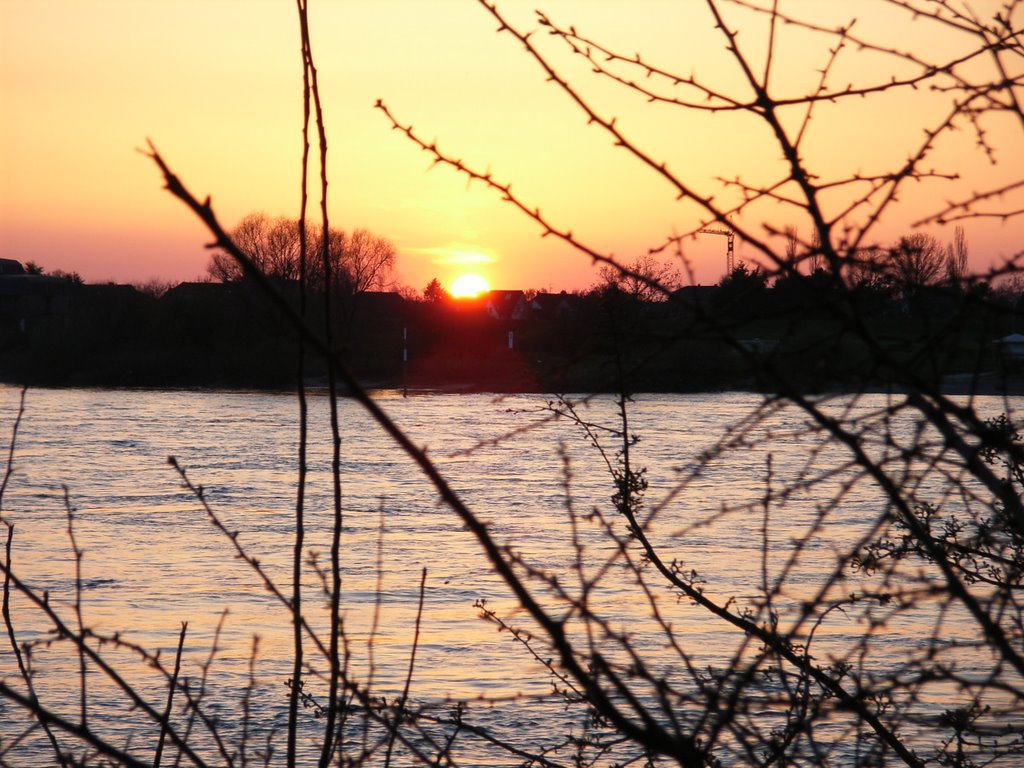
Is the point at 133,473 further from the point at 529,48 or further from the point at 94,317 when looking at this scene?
the point at 94,317

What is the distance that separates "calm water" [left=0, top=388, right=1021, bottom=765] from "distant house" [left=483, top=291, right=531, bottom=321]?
143 ft

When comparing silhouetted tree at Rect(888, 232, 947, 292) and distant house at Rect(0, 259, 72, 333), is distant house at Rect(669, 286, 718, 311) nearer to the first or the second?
silhouetted tree at Rect(888, 232, 947, 292)

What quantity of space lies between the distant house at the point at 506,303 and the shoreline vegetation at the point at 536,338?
19 cm

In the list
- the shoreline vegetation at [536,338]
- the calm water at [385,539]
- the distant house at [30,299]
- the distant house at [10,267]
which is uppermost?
the distant house at [10,267]

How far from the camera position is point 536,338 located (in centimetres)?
2967

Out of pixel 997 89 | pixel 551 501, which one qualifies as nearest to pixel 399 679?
pixel 997 89

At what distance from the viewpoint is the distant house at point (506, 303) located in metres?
64.6

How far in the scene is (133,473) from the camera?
15.4 meters

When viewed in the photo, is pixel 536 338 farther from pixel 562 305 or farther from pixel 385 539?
pixel 562 305

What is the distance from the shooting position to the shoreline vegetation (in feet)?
4.34

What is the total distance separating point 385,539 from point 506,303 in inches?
2426

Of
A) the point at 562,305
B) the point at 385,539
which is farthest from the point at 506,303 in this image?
the point at 562,305

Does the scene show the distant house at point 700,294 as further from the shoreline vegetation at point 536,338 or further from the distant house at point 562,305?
the distant house at point 562,305

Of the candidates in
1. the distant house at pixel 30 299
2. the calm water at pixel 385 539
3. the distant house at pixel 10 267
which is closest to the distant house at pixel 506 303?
the distant house at pixel 30 299
